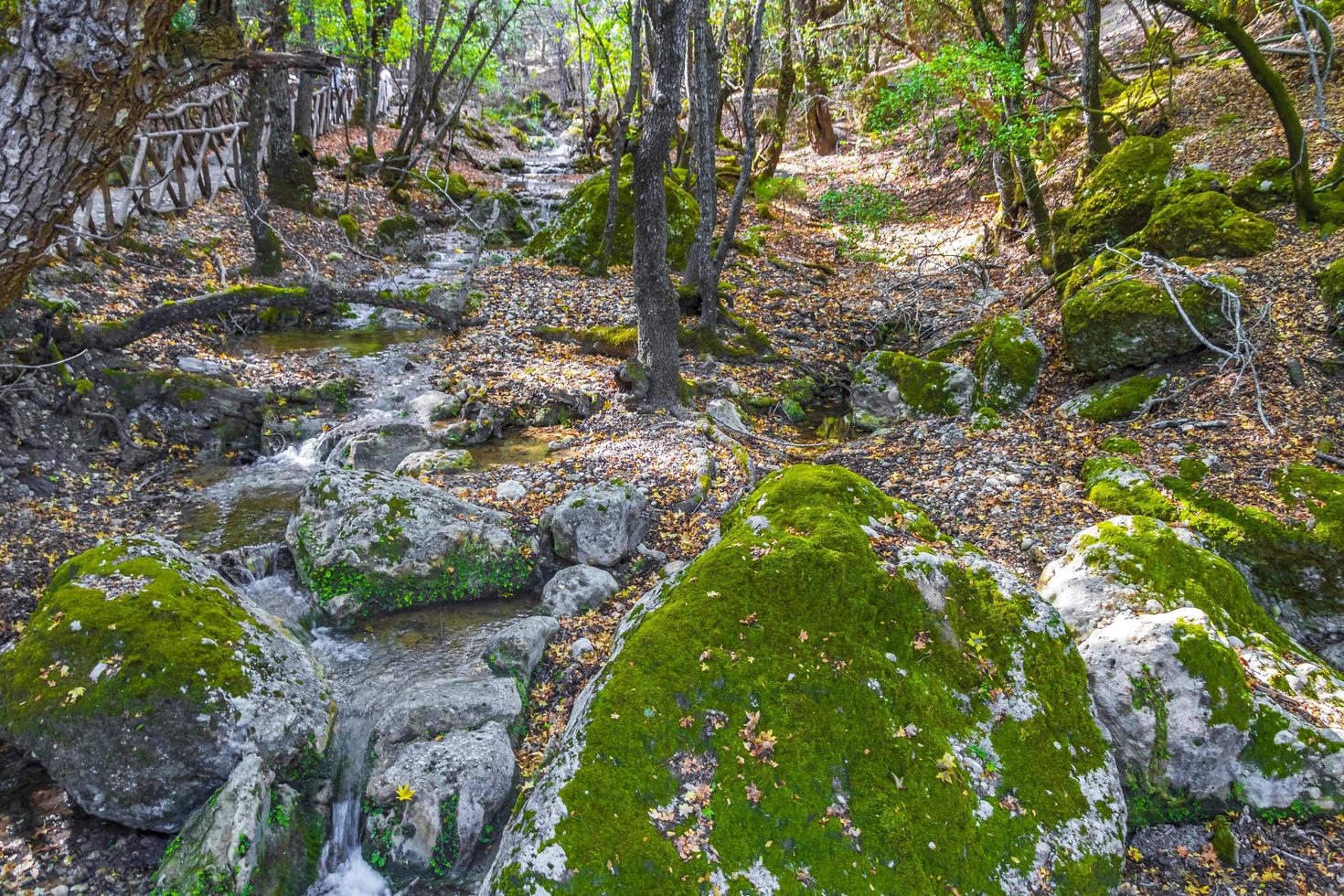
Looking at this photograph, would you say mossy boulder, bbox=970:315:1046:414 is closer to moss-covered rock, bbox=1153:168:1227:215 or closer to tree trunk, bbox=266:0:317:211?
moss-covered rock, bbox=1153:168:1227:215

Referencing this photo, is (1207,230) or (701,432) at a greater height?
(1207,230)

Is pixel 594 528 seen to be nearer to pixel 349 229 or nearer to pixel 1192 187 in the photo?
pixel 1192 187

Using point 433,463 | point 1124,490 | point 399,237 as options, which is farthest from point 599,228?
point 1124,490

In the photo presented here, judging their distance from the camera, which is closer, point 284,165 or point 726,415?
point 726,415

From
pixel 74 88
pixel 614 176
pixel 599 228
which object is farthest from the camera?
pixel 599 228

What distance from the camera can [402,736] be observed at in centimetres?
443

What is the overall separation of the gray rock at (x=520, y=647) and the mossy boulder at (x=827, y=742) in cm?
149

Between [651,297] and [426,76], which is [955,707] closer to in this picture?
[651,297]

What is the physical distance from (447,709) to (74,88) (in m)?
4.00

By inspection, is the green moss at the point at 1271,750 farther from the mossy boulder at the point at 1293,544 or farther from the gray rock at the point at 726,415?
the gray rock at the point at 726,415

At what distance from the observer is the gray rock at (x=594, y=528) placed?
623 cm

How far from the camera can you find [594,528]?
246 inches

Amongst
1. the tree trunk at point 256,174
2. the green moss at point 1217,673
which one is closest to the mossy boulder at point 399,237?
the tree trunk at point 256,174

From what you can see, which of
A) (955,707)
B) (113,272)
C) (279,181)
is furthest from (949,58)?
A: (279,181)
